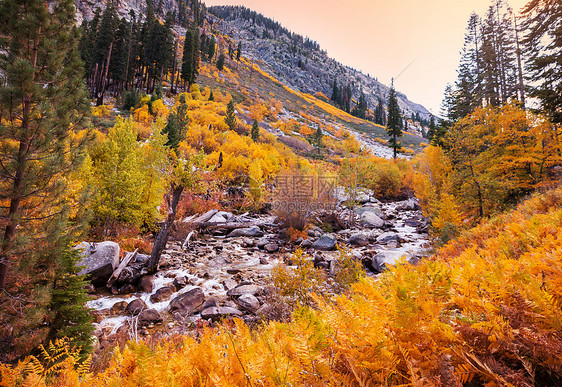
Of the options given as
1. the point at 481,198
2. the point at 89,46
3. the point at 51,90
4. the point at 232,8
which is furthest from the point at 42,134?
the point at 232,8

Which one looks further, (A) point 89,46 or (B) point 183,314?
(A) point 89,46

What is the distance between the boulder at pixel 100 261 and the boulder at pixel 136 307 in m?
1.86

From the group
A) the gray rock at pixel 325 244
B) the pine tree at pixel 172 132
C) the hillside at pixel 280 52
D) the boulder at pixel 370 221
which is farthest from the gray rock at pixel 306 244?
the hillside at pixel 280 52

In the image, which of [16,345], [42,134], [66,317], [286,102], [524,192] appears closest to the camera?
[16,345]

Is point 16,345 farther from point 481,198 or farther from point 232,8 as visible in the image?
point 232,8

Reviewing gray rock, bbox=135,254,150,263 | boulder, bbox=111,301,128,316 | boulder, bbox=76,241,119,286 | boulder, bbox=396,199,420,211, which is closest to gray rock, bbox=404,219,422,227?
boulder, bbox=396,199,420,211

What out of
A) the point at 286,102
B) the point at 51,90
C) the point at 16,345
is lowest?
the point at 16,345

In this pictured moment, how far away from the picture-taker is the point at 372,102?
130 m

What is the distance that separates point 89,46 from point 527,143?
177ft

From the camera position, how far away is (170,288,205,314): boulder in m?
6.85

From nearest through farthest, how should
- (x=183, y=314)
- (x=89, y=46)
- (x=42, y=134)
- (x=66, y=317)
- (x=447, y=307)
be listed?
1. (x=447, y=307)
2. (x=66, y=317)
3. (x=42, y=134)
4. (x=183, y=314)
5. (x=89, y=46)

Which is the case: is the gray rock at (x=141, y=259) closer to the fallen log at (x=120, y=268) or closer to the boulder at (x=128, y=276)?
the fallen log at (x=120, y=268)

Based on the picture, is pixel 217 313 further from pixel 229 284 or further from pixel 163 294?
pixel 163 294

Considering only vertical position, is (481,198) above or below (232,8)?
below
